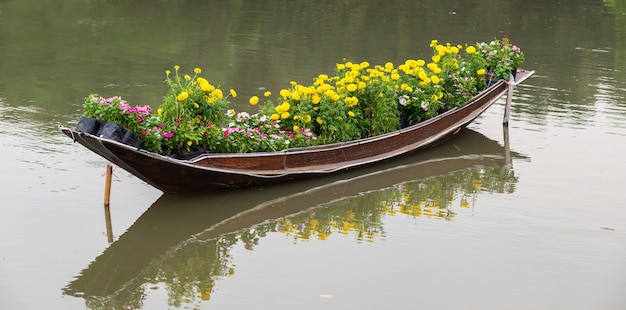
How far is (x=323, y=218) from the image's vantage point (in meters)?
10.5

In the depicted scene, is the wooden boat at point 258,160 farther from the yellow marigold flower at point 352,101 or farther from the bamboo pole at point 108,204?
the yellow marigold flower at point 352,101

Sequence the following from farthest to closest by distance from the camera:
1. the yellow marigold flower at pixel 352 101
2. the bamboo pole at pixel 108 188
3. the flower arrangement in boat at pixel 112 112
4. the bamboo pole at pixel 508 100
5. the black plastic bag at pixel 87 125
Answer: the bamboo pole at pixel 508 100 → the yellow marigold flower at pixel 352 101 → the bamboo pole at pixel 108 188 → the flower arrangement in boat at pixel 112 112 → the black plastic bag at pixel 87 125

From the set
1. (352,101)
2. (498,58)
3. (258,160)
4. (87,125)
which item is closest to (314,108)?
(352,101)

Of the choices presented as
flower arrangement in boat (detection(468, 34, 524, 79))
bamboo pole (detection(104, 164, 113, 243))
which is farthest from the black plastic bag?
flower arrangement in boat (detection(468, 34, 524, 79))

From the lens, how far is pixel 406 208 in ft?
35.8

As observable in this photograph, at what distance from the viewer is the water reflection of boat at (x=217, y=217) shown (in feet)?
28.4

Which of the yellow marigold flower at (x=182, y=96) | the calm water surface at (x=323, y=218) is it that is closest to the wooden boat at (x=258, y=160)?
the calm water surface at (x=323, y=218)

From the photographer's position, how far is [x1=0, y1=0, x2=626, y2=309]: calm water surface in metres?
8.47

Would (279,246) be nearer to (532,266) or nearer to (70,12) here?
(532,266)

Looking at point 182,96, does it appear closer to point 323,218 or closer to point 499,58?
point 323,218

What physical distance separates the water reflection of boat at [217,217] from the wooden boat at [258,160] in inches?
6.4

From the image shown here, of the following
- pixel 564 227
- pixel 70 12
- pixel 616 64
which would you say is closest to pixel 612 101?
pixel 616 64

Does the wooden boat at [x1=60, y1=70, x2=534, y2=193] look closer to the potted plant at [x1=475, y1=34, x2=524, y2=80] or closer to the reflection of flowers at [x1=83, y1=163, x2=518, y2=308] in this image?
the reflection of flowers at [x1=83, y1=163, x2=518, y2=308]

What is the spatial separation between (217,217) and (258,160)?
0.80 meters
